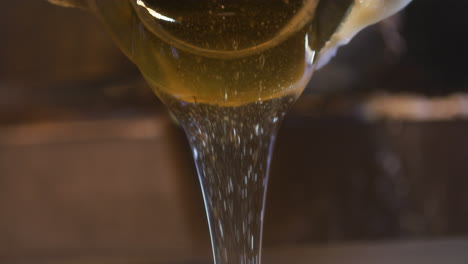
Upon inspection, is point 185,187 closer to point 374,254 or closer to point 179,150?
point 179,150

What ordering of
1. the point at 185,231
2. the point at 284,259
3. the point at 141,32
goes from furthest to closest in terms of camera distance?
1. the point at 185,231
2. the point at 284,259
3. the point at 141,32

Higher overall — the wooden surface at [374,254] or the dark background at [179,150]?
the dark background at [179,150]

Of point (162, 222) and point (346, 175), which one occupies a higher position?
point (346, 175)

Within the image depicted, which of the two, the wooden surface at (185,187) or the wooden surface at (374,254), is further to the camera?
the wooden surface at (185,187)

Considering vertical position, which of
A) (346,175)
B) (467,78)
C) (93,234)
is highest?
(467,78)

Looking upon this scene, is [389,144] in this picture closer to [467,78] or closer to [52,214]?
[467,78]

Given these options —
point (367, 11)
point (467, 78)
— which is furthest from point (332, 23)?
point (467, 78)

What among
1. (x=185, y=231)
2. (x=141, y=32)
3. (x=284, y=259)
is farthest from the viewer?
(x=185, y=231)

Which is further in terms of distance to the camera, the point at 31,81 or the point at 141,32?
the point at 31,81
